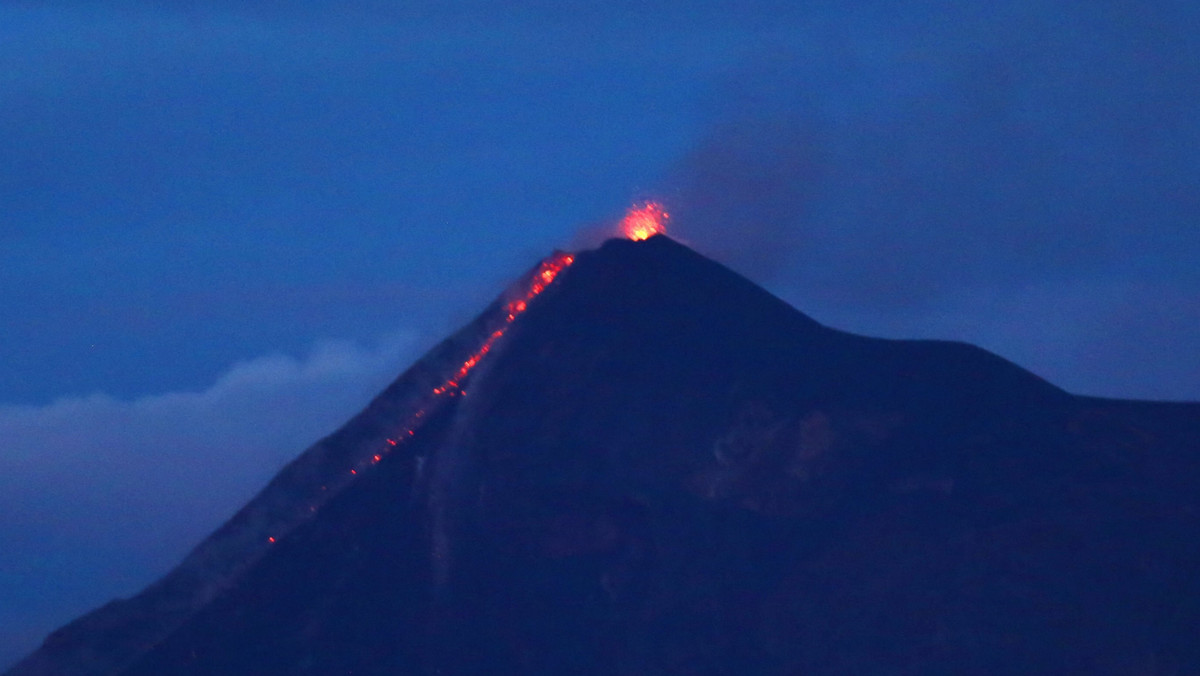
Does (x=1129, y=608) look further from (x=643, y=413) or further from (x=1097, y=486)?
(x=643, y=413)

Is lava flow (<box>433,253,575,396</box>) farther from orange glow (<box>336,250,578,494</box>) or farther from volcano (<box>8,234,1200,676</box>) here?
volcano (<box>8,234,1200,676</box>)

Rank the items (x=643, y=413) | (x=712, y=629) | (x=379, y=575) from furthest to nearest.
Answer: (x=643, y=413)
(x=379, y=575)
(x=712, y=629)

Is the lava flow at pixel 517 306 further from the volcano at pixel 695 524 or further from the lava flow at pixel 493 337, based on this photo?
the volcano at pixel 695 524

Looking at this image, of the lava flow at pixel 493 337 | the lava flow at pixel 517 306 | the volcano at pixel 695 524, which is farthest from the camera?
the lava flow at pixel 517 306

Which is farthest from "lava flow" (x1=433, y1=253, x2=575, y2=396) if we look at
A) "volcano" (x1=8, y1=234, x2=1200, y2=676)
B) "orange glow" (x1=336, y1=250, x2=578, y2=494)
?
"volcano" (x1=8, y1=234, x2=1200, y2=676)

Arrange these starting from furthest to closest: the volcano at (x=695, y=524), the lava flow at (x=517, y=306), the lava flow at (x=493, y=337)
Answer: the lava flow at (x=517, y=306), the lava flow at (x=493, y=337), the volcano at (x=695, y=524)

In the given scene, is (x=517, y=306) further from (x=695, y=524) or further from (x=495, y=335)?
(x=695, y=524)

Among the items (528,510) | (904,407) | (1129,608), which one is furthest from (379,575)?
(1129,608)

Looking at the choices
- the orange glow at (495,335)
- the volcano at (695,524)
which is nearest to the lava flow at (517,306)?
the orange glow at (495,335)
